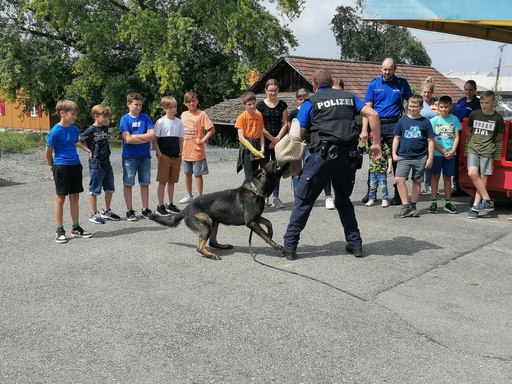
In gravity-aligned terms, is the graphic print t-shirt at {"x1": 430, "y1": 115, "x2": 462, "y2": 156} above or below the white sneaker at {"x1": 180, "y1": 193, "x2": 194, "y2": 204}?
above

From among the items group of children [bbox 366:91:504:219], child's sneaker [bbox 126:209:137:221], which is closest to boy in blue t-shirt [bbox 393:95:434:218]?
group of children [bbox 366:91:504:219]

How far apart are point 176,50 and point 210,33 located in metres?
3.48

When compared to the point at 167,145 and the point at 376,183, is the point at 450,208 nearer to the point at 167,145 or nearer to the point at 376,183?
the point at 376,183

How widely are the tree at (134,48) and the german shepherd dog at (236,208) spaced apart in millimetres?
23526

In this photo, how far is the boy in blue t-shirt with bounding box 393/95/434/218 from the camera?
7.50 meters

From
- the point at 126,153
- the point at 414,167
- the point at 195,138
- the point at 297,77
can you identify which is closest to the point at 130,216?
the point at 126,153

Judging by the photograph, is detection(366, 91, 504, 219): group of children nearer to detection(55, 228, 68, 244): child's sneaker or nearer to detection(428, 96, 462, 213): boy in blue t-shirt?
detection(428, 96, 462, 213): boy in blue t-shirt

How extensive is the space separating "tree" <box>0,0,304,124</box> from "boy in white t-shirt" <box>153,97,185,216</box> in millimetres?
21137

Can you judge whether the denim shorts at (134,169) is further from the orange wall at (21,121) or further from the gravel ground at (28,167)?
the orange wall at (21,121)

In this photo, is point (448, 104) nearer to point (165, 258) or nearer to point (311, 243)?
point (311, 243)

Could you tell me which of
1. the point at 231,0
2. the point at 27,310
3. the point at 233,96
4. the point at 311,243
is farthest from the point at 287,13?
the point at 27,310

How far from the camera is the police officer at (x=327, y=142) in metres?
5.07

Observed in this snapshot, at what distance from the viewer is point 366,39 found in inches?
1992

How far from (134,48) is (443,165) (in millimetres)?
28620
